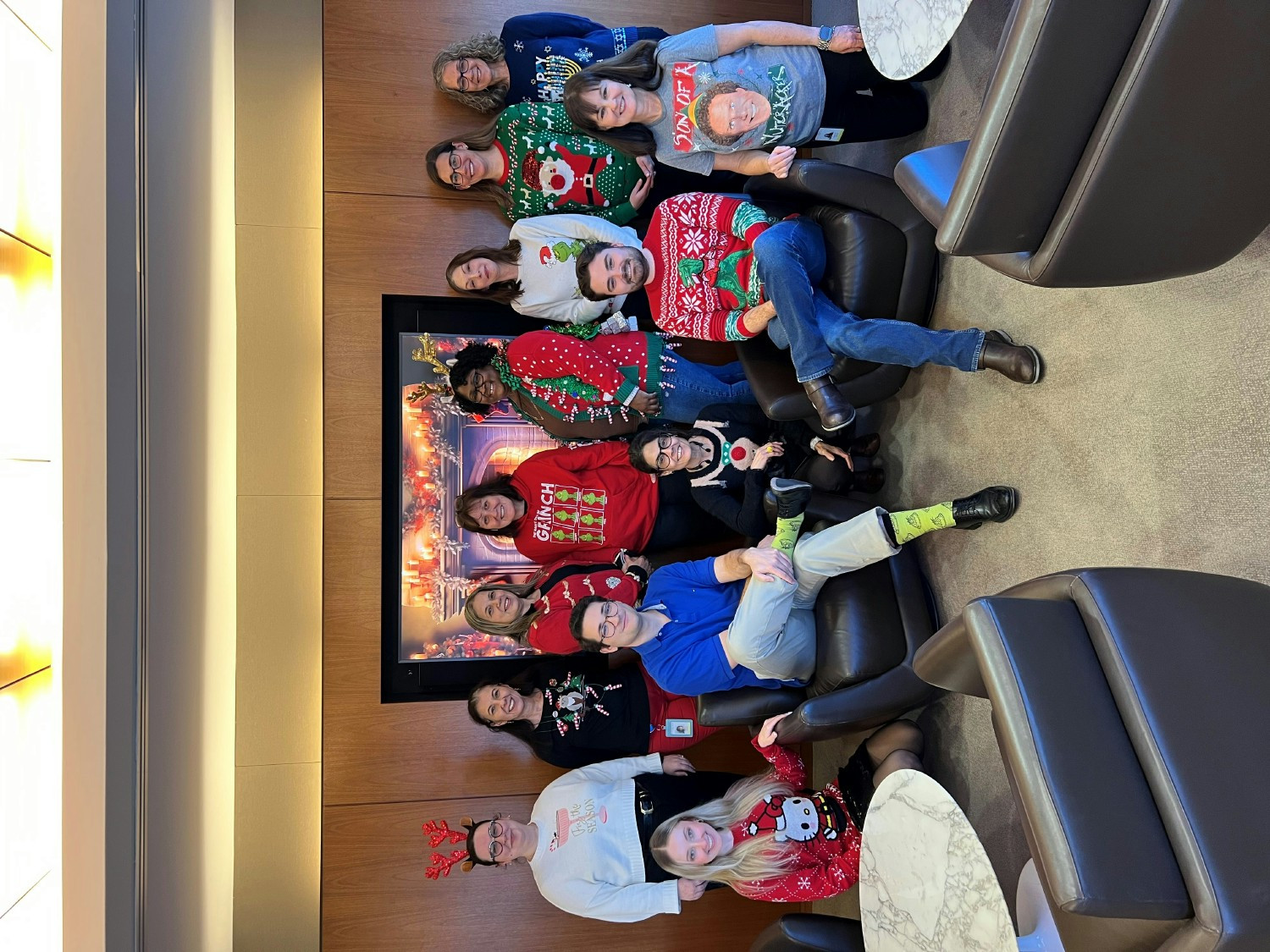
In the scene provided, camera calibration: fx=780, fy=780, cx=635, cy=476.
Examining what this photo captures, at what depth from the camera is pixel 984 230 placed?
1.66m

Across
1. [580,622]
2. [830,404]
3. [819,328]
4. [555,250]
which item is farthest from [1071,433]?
[555,250]

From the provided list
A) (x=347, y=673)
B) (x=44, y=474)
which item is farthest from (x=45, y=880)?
(x=347, y=673)

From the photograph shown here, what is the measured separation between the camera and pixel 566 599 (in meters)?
3.07

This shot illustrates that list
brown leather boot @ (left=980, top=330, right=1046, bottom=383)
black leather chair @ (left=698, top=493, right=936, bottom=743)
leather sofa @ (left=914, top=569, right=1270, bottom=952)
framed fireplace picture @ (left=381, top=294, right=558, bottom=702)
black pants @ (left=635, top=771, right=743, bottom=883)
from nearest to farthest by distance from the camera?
leather sofa @ (left=914, top=569, right=1270, bottom=952) < brown leather boot @ (left=980, top=330, right=1046, bottom=383) < black leather chair @ (left=698, top=493, right=936, bottom=743) < black pants @ (left=635, top=771, right=743, bottom=883) < framed fireplace picture @ (left=381, top=294, right=558, bottom=702)

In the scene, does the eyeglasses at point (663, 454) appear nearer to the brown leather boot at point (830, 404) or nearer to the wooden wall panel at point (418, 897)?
the brown leather boot at point (830, 404)

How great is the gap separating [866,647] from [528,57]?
2.72m

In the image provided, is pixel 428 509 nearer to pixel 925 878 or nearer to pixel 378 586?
pixel 378 586

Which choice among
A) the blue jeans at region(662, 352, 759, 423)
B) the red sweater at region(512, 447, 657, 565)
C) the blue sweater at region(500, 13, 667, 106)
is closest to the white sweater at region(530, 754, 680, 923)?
the red sweater at region(512, 447, 657, 565)

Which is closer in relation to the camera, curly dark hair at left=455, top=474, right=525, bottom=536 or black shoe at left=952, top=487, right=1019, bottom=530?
black shoe at left=952, top=487, right=1019, bottom=530

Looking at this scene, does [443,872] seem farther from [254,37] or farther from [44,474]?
[254,37]

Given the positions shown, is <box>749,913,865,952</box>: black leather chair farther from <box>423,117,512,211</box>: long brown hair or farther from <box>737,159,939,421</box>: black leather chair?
<box>423,117,512,211</box>: long brown hair

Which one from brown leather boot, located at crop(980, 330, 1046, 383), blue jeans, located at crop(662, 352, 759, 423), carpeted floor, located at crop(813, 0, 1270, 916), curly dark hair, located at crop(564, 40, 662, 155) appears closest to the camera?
carpeted floor, located at crop(813, 0, 1270, 916)

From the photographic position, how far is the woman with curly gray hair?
128 inches

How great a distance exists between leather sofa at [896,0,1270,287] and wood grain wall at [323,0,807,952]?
244 cm
